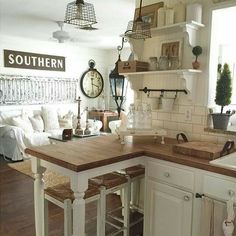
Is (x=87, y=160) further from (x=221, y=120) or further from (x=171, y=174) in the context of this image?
(x=221, y=120)

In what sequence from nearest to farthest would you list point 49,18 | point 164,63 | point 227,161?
point 227,161
point 164,63
point 49,18

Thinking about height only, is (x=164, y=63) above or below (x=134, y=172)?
above

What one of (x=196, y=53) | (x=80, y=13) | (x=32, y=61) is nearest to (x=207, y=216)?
(x=196, y=53)

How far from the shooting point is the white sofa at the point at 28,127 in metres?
4.86

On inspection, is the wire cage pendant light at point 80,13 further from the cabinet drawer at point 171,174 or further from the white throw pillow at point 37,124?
the white throw pillow at point 37,124

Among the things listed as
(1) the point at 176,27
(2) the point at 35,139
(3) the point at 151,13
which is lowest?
(2) the point at 35,139

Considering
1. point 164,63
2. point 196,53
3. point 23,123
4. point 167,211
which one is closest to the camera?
point 167,211

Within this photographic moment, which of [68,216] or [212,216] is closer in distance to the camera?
[212,216]

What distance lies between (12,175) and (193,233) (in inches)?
125

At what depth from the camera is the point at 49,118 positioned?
5824 millimetres

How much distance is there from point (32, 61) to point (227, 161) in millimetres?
5273

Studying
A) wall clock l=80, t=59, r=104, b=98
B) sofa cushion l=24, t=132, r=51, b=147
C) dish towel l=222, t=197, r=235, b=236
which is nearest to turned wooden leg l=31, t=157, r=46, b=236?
dish towel l=222, t=197, r=235, b=236

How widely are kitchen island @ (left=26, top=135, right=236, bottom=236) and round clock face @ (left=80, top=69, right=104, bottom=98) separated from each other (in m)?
5.13

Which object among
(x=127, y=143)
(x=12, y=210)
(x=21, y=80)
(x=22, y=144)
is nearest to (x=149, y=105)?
(x=127, y=143)
